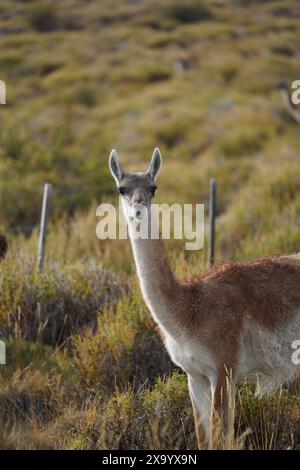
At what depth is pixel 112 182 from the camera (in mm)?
15828

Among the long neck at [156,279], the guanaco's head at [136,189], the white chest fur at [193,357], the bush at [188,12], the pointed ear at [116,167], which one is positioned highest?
the bush at [188,12]

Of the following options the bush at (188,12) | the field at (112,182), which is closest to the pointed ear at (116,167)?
the field at (112,182)

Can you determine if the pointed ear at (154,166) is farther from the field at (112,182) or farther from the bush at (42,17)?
the bush at (42,17)

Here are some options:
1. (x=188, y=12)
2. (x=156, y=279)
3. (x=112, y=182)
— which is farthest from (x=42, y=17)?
(x=156, y=279)

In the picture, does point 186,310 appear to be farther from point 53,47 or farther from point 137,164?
point 53,47

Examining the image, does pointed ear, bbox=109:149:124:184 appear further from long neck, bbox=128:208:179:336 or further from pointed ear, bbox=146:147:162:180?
long neck, bbox=128:208:179:336

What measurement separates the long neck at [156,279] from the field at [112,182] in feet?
2.13

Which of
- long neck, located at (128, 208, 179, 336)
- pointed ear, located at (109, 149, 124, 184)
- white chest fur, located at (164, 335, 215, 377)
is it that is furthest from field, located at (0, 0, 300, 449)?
pointed ear, located at (109, 149, 124, 184)

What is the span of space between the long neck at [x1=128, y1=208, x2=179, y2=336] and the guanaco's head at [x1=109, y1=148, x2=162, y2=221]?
112 mm

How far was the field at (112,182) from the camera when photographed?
18.7 feet

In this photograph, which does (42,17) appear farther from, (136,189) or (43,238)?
(136,189)

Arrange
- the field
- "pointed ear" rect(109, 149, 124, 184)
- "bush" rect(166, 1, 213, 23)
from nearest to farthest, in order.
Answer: "pointed ear" rect(109, 149, 124, 184)
the field
"bush" rect(166, 1, 213, 23)

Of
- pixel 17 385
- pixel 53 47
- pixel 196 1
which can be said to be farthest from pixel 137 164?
pixel 196 1

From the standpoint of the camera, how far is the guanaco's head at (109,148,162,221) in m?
5.07
